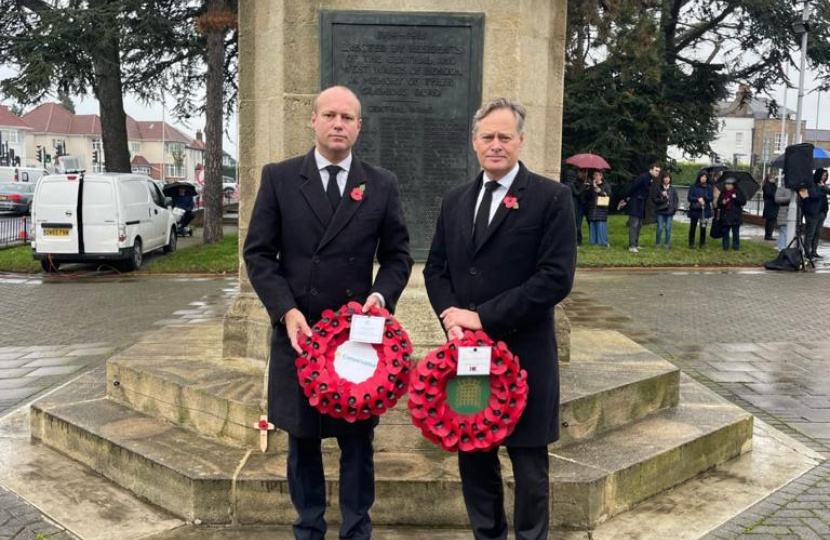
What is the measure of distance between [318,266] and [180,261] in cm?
1485

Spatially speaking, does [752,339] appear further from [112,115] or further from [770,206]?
[112,115]

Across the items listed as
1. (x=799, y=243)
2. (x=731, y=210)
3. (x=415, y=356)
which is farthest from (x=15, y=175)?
(x=415, y=356)

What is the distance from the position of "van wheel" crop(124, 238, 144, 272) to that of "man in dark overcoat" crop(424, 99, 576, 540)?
48.1 feet

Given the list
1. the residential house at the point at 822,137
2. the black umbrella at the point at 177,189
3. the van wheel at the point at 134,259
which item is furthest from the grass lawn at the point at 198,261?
the residential house at the point at 822,137

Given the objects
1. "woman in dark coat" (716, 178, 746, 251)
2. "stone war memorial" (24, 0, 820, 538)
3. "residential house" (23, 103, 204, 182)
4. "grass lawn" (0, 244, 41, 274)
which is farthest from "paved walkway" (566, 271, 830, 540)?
"residential house" (23, 103, 204, 182)

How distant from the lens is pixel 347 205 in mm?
3562

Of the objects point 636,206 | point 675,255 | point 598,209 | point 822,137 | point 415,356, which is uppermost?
point 822,137

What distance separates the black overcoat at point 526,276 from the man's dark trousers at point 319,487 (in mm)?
733

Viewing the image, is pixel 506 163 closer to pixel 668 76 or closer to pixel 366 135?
pixel 366 135

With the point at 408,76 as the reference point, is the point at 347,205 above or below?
below

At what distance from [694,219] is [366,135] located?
54.3 ft

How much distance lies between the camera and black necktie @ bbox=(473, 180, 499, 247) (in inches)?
134

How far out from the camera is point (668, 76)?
2883cm

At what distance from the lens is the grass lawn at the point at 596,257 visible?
55.8ft
